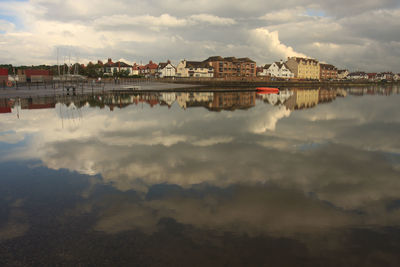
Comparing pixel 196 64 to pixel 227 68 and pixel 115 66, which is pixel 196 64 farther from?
pixel 115 66

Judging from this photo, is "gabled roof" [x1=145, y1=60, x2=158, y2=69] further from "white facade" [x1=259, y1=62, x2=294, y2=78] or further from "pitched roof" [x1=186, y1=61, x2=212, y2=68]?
"white facade" [x1=259, y1=62, x2=294, y2=78]

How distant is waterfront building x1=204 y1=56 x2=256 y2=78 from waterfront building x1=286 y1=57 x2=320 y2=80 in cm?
2357

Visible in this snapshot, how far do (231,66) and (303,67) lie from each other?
4877 cm

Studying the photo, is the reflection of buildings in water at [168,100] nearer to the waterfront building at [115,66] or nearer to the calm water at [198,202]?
the calm water at [198,202]

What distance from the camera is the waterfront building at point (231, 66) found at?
151375 mm

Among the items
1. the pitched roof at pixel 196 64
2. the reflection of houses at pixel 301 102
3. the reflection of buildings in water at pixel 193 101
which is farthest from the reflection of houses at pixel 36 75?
the reflection of houses at pixel 301 102

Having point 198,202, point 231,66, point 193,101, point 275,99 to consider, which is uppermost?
point 231,66

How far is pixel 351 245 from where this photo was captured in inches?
245

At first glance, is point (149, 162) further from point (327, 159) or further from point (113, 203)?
point (327, 159)

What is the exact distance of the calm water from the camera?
5.93 metres

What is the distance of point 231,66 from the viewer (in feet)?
509

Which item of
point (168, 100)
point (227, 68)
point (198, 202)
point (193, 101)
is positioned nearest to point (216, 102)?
point (193, 101)

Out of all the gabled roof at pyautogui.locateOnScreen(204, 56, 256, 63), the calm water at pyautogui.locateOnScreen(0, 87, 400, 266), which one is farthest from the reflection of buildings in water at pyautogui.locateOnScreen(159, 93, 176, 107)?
the gabled roof at pyautogui.locateOnScreen(204, 56, 256, 63)

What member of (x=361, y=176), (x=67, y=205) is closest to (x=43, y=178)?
(x=67, y=205)
